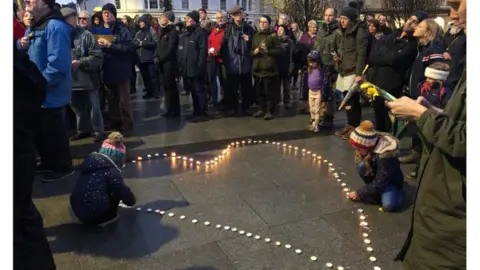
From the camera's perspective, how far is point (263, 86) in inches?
332

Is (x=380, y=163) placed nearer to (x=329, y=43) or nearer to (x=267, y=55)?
(x=329, y=43)

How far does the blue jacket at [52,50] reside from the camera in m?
5.07

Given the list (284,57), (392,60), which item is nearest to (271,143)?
(392,60)

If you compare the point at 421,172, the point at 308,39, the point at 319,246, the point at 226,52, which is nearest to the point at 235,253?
the point at 319,246

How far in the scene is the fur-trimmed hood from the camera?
4312 mm

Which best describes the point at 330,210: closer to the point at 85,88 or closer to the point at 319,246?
the point at 319,246

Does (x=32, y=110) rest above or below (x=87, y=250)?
above

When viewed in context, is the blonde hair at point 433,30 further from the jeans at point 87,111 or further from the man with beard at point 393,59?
the jeans at point 87,111

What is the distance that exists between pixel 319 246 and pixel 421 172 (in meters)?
1.65

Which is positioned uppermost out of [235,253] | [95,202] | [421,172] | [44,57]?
[44,57]

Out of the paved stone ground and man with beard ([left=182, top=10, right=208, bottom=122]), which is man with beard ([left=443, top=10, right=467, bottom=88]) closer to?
the paved stone ground

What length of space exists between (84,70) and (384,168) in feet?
15.4

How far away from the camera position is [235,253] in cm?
359

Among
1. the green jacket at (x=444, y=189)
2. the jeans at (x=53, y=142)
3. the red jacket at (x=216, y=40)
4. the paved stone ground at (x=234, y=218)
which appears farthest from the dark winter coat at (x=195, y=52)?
the green jacket at (x=444, y=189)
